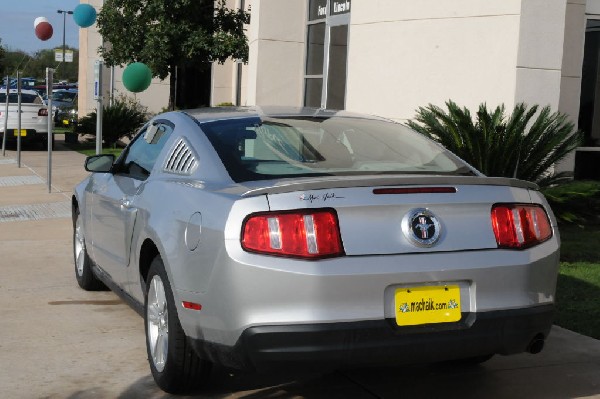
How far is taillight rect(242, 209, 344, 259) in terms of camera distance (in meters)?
4.20

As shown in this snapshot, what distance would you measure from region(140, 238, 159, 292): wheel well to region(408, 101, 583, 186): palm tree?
5.07 meters

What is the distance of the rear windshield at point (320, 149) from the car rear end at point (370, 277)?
1.43 feet

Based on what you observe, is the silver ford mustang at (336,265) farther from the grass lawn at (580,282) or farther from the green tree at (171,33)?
the green tree at (171,33)

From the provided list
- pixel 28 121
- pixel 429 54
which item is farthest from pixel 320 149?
pixel 28 121

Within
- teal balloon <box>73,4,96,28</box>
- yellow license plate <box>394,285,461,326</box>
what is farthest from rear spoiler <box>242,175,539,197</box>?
teal balloon <box>73,4,96,28</box>

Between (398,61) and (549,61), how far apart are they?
98.0 inches

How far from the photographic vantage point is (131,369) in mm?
5500

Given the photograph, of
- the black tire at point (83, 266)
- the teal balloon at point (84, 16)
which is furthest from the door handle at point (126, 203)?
the teal balloon at point (84, 16)

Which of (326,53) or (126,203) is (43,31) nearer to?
(326,53)

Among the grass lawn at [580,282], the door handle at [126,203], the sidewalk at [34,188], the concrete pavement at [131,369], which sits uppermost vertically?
the door handle at [126,203]

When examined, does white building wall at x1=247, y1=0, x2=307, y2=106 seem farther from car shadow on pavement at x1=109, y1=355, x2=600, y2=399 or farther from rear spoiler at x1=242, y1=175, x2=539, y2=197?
rear spoiler at x1=242, y1=175, x2=539, y2=197

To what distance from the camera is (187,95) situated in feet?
104

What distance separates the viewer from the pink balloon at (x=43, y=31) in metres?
34.4

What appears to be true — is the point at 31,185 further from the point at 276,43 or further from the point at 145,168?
the point at 145,168
